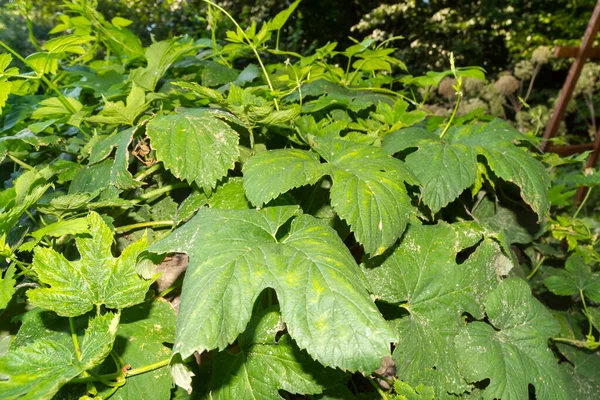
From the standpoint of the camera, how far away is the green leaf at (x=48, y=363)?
1.48 feet

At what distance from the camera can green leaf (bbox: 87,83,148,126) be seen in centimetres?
73

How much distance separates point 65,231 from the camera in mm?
585

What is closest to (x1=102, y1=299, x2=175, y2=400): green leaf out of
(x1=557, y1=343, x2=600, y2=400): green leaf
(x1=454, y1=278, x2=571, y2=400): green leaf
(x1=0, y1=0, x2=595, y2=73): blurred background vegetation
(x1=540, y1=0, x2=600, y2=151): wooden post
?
(x1=454, y1=278, x2=571, y2=400): green leaf

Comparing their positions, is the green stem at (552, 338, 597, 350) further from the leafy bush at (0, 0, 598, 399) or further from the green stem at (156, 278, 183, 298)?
the green stem at (156, 278, 183, 298)

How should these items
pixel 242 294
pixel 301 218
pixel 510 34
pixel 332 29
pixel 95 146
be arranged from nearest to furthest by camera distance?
pixel 242 294 < pixel 301 218 < pixel 95 146 < pixel 510 34 < pixel 332 29

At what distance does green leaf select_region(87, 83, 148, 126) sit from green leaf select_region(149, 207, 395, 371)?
0.27m

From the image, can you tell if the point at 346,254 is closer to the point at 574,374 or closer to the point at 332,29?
the point at 574,374

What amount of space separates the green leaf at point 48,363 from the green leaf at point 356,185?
25cm

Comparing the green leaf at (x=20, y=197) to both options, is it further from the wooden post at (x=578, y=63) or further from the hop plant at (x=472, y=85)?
the hop plant at (x=472, y=85)

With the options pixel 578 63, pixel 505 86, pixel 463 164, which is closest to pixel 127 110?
pixel 463 164

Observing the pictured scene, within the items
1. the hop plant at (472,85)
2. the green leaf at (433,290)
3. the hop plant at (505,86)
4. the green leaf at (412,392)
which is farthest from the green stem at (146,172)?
the hop plant at (505,86)

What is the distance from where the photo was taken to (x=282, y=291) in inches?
20.2

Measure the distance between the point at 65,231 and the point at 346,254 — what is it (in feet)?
1.24

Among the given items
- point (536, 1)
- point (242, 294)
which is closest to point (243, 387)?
point (242, 294)
